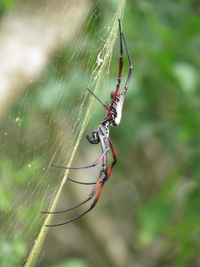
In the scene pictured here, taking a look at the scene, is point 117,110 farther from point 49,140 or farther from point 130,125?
point 130,125

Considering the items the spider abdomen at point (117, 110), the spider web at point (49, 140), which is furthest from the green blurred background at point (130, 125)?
the spider abdomen at point (117, 110)

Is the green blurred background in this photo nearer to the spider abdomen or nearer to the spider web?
the spider web

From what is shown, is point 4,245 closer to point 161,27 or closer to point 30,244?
point 30,244

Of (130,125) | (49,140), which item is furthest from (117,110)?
(130,125)

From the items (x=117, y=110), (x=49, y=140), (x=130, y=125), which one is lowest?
(x=130, y=125)

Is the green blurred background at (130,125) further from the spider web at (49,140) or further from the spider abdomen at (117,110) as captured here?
the spider abdomen at (117,110)

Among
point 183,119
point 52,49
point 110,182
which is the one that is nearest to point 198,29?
point 183,119

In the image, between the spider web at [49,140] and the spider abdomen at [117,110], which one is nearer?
the spider web at [49,140]

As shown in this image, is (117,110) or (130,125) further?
(130,125)
